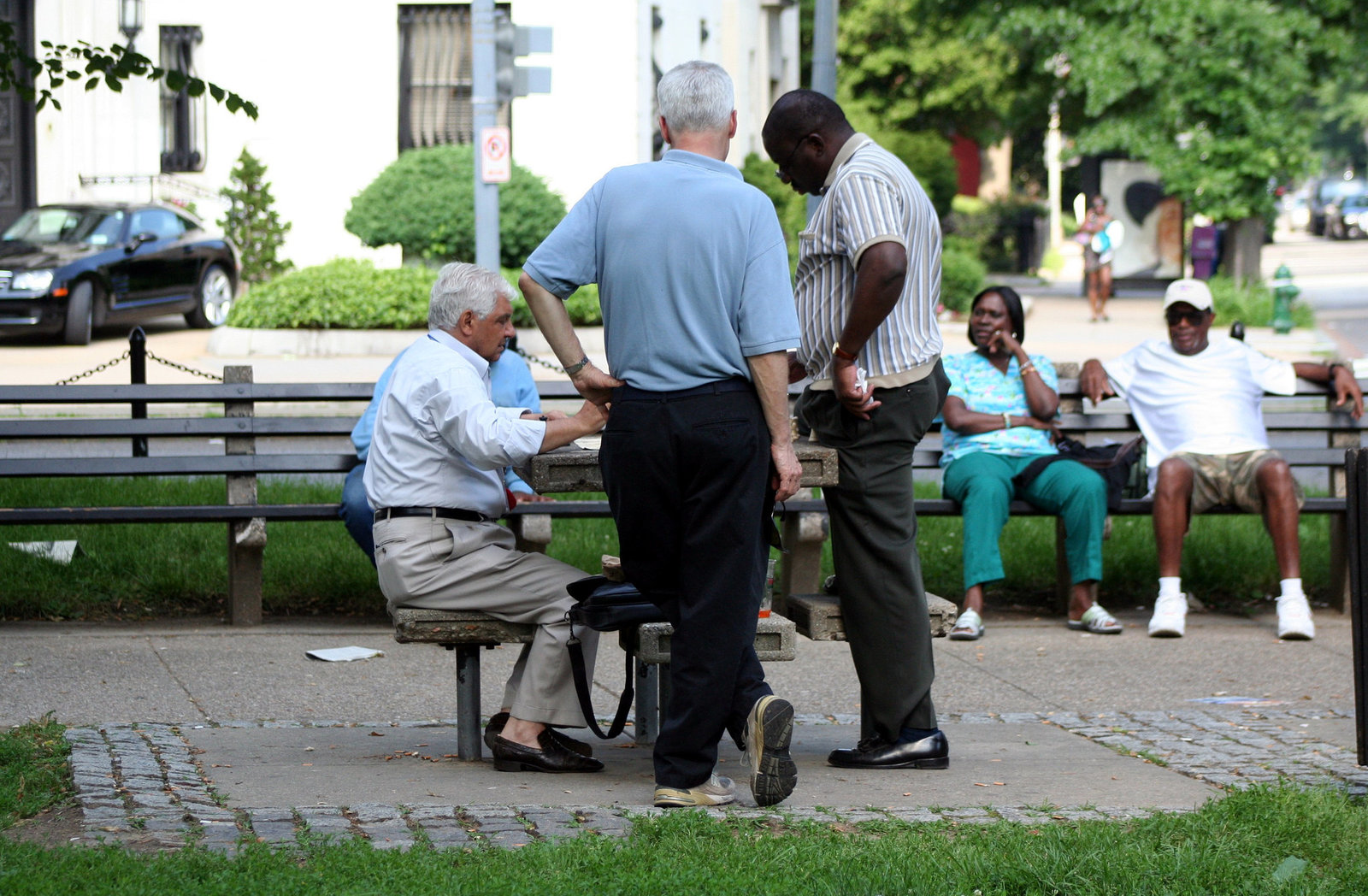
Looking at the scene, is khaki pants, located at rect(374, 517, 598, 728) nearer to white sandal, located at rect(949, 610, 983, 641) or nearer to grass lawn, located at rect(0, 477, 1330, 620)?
grass lawn, located at rect(0, 477, 1330, 620)

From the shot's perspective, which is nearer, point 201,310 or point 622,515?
point 622,515

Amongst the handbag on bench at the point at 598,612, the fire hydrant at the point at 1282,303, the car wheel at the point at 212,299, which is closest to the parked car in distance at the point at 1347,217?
the fire hydrant at the point at 1282,303

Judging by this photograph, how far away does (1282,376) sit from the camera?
7.81 metres

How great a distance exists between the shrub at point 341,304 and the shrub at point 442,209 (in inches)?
68.2

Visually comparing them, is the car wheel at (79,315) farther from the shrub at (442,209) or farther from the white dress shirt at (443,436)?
the white dress shirt at (443,436)

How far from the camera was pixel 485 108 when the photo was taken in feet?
42.3

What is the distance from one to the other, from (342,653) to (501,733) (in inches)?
78.8

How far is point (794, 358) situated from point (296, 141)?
18.6 m

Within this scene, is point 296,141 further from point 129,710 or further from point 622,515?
point 622,515

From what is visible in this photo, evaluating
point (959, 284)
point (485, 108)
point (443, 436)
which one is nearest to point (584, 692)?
point (443, 436)

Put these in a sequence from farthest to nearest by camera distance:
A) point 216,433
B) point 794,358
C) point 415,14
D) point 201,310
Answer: point 415,14
point 201,310
point 216,433
point 794,358

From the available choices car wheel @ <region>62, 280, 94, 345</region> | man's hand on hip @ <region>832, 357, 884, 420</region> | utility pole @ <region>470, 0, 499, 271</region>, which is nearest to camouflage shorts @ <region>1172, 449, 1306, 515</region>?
man's hand on hip @ <region>832, 357, 884, 420</region>

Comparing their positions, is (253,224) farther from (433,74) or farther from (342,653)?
(342,653)

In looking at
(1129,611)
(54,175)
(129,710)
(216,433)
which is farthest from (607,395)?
(54,175)
